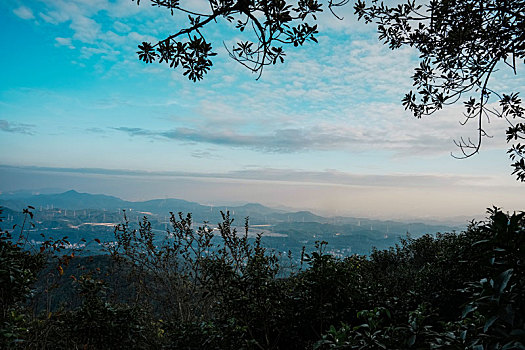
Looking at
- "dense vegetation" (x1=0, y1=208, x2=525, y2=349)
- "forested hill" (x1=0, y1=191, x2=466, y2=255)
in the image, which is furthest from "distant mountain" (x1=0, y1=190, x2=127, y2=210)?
"dense vegetation" (x1=0, y1=208, x2=525, y2=349)

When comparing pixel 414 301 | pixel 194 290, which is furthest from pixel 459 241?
pixel 194 290

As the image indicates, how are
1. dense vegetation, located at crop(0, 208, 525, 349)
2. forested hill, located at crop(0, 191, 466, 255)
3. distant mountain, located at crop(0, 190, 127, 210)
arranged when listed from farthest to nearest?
distant mountain, located at crop(0, 190, 127, 210), forested hill, located at crop(0, 191, 466, 255), dense vegetation, located at crop(0, 208, 525, 349)

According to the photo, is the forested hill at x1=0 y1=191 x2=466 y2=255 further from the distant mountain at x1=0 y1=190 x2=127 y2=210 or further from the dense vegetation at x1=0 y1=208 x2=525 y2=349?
the dense vegetation at x1=0 y1=208 x2=525 y2=349

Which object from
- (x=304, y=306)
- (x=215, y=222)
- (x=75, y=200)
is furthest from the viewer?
(x=75, y=200)

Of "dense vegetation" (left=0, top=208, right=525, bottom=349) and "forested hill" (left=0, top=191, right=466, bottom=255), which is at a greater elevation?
"dense vegetation" (left=0, top=208, right=525, bottom=349)

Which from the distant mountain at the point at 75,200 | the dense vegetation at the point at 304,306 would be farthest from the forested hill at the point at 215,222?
the dense vegetation at the point at 304,306

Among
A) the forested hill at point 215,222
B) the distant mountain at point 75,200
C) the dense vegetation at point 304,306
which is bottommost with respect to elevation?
the distant mountain at point 75,200

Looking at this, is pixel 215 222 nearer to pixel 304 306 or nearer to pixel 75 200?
pixel 304 306

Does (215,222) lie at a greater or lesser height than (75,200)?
greater

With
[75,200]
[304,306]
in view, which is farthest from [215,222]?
[75,200]

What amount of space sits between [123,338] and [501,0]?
565 centimetres

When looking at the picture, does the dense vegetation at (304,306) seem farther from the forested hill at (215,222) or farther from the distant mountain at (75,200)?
the distant mountain at (75,200)

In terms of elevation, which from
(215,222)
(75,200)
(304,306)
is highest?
(215,222)

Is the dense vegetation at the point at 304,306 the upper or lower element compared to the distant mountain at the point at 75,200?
upper
